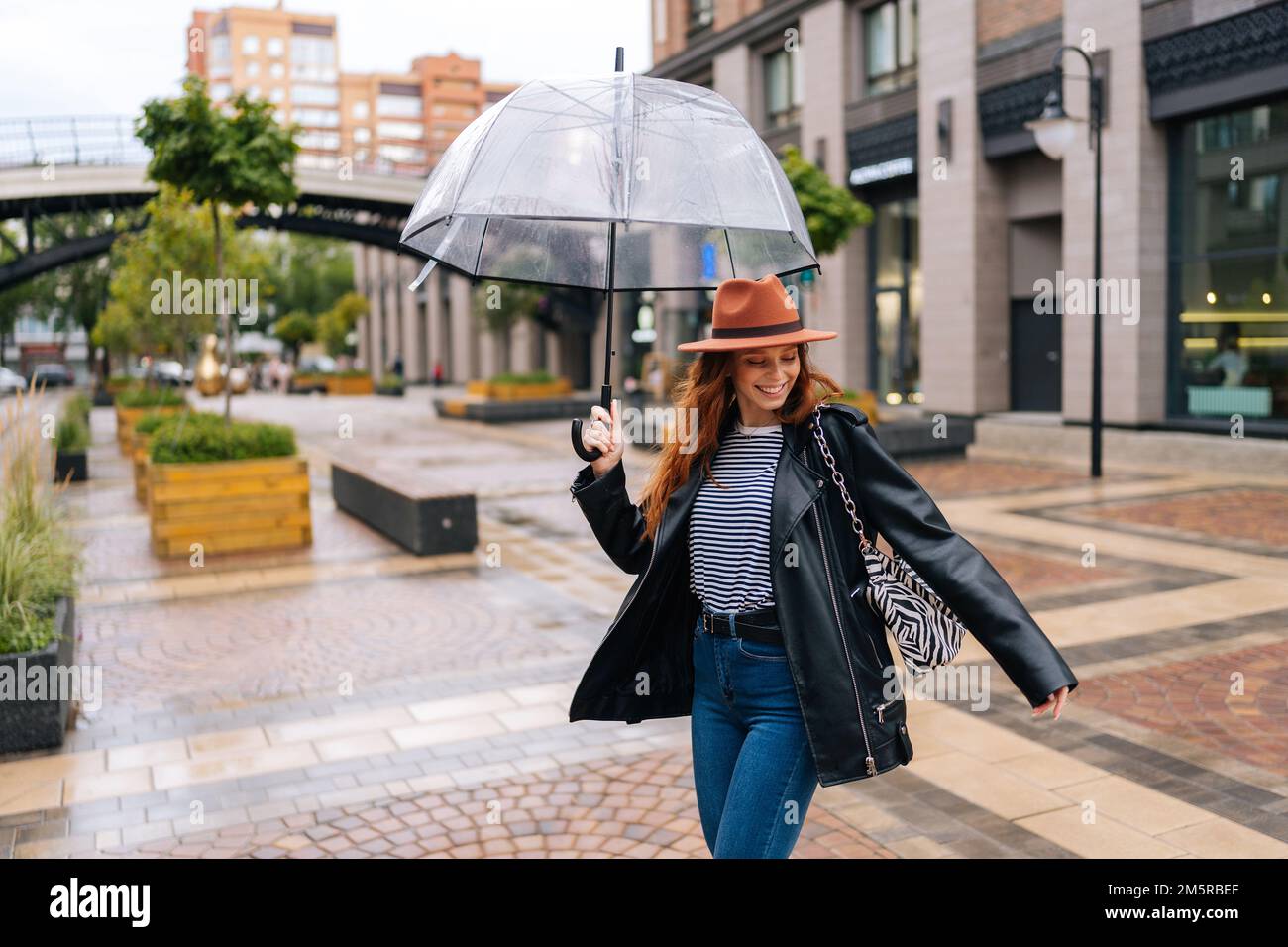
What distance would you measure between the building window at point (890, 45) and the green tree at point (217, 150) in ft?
53.0

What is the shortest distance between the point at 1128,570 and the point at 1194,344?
10.1 meters

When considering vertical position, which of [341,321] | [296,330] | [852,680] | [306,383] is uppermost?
[341,321]

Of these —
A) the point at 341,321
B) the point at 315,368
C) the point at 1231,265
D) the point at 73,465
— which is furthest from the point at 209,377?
the point at 341,321

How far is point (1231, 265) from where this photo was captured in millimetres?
17781

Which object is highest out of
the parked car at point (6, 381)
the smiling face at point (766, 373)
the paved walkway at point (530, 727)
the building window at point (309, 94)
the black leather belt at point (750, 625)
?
the building window at point (309, 94)

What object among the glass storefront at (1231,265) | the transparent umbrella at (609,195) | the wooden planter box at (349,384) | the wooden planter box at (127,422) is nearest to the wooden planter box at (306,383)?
the wooden planter box at (349,384)

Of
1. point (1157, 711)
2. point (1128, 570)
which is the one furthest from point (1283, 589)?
point (1157, 711)

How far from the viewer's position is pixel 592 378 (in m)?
47.9

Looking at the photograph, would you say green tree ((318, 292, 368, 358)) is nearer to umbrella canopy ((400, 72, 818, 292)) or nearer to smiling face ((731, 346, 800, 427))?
umbrella canopy ((400, 72, 818, 292))

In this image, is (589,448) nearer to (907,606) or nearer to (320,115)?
(907,606)

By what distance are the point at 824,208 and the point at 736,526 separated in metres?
16.7

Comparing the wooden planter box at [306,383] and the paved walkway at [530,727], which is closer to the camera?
the paved walkway at [530,727]

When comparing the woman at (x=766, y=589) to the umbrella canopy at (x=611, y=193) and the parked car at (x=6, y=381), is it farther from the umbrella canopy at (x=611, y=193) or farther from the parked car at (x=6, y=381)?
the parked car at (x=6, y=381)

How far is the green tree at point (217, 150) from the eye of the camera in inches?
479
